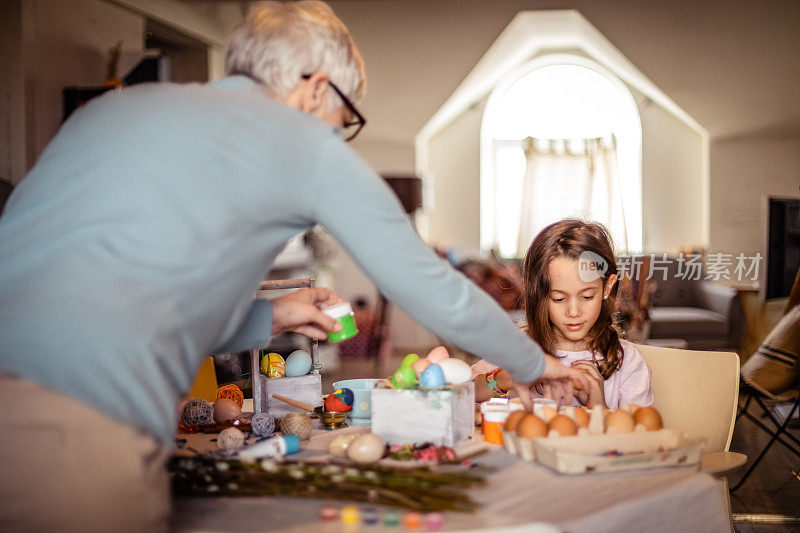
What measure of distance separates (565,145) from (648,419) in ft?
25.2

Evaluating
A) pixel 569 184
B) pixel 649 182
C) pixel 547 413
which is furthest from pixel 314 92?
pixel 649 182

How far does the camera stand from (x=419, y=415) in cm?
129

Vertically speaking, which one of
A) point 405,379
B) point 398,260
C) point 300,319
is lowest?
point 405,379

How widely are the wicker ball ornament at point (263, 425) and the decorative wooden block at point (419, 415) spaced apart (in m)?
0.24

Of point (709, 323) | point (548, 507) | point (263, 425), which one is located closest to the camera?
point (548, 507)

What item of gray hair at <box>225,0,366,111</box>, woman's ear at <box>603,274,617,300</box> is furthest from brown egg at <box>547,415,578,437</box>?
woman's ear at <box>603,274,617,300</box>

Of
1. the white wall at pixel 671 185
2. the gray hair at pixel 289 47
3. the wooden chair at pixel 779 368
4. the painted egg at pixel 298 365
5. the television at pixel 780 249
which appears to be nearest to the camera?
the gray hair at pixel 289 47

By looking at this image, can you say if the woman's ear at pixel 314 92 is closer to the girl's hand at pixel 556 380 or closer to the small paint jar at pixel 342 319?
the small paint jar at pixel 342 319

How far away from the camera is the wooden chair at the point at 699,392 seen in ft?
6.06

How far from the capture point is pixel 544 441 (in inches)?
45.8

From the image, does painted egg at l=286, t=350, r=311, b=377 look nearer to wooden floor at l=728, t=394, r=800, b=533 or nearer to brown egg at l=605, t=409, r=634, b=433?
brown egg at l=605, t=409, r=634, b=433

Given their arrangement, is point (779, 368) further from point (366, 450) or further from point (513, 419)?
point (366, 450)

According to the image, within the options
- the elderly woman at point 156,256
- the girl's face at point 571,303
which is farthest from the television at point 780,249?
the elderly woman at point 156,256

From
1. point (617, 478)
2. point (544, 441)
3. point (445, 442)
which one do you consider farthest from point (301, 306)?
point (617, 478)
